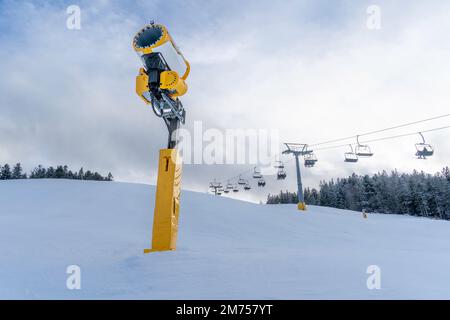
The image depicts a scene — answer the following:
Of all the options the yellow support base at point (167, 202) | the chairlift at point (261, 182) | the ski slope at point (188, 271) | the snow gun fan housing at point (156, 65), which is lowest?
the ski slope at point (188, 271)

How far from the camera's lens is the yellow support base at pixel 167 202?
215 inches

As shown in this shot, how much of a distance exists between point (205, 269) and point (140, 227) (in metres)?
6.62

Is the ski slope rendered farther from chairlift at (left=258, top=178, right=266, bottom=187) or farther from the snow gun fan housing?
chairlift at (left=258, top=178, right=266, bottom=187)

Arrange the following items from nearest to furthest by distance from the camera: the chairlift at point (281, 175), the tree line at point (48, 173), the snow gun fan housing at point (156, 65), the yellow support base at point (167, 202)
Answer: the yellow support base at point (167, 202) → the snow gun fan housing at point (156, 65) → the chairlift at point (281, 175) → the tree line at point (48, 173)

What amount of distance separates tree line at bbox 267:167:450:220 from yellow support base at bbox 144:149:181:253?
74258 millimetres

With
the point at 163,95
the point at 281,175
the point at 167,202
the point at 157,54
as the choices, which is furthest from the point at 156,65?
the point at 281,175

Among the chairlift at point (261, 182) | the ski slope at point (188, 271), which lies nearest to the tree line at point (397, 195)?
the chairlift at point (261, 182)

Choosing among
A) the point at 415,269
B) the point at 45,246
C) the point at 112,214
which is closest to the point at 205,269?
the point at 415,269

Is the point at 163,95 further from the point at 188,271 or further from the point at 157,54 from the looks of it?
the point at 188,271

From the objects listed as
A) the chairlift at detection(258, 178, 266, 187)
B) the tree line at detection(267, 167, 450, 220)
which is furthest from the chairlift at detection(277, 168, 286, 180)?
the tree line at detection(267, 167, 450, 220)

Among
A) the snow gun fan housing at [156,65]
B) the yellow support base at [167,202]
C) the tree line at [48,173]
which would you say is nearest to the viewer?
the yellow support base at [167,202]

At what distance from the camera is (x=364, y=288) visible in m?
3.02

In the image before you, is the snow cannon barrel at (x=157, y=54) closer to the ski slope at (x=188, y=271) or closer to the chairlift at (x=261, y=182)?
the ski slope at (x=188, y=271)
